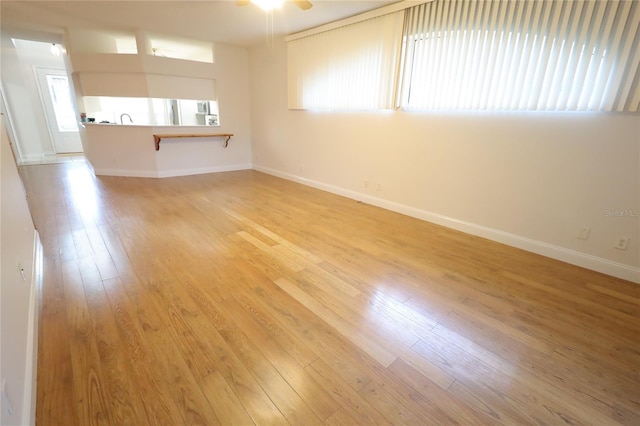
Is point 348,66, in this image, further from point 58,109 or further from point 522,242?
point 58,109

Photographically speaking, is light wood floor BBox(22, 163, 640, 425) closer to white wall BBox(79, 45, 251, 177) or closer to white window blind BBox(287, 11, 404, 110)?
white window blind BBox(287, 11, 404, 110)

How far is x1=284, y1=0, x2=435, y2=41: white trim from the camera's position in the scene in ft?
11.0

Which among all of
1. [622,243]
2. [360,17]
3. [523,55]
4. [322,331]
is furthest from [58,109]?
[622,243]

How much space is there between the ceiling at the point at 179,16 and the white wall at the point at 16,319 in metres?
3.36

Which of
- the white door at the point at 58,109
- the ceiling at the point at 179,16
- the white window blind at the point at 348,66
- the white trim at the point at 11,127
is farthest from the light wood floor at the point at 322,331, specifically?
the white door at the point at 58,109

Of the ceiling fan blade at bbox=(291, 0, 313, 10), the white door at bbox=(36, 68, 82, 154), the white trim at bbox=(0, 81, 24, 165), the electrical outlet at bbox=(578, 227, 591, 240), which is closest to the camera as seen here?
the electrical outlet at bbox=(578, 227, 591, 240)

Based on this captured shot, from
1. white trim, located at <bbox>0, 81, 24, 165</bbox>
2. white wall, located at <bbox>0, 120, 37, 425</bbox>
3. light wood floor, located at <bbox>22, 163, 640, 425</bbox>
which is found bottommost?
light wood floor, located at <bbox>22, 163, 640, 425</bbox>

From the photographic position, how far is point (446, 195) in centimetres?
353

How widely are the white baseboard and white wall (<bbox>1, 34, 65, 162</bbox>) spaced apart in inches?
318

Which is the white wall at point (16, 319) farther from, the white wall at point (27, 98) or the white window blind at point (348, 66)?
the white wall at point (27, 98)

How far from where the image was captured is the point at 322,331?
1.77m

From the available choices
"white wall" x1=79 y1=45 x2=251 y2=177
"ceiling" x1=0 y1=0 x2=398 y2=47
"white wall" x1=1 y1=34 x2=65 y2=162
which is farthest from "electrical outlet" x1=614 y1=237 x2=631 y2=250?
"white wall" x1=1 y1=34 x2=65 y2=162

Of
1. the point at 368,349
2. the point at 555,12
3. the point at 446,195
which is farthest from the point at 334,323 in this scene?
the point at 555,12

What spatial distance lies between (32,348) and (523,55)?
4228 mm
